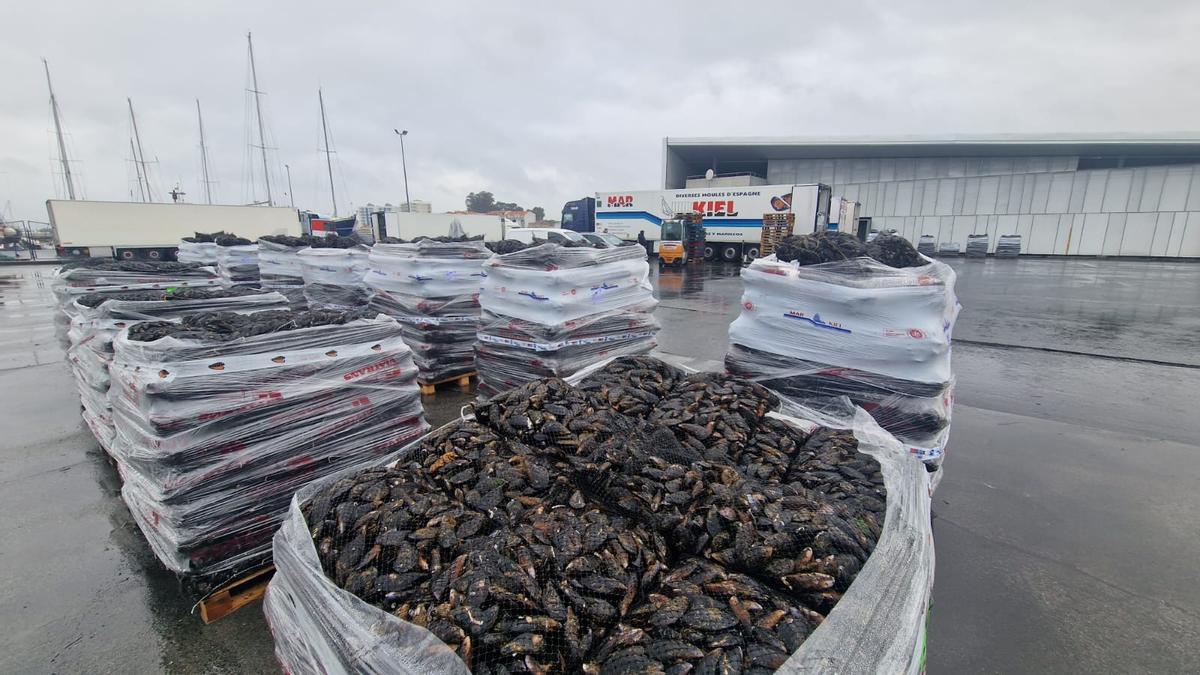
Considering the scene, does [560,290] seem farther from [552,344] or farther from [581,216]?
[581,216]

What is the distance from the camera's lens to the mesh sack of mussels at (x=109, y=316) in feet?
11.6

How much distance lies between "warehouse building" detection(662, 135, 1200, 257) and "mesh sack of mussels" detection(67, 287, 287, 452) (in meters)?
28.0

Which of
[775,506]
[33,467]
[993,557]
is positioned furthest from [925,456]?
[33,467]

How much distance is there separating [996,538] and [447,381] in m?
5.07

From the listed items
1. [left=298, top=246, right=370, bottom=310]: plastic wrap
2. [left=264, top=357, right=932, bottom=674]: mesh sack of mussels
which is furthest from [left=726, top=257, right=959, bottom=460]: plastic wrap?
[left=298, top=246, right=370, bottom=310]: plastic wrap

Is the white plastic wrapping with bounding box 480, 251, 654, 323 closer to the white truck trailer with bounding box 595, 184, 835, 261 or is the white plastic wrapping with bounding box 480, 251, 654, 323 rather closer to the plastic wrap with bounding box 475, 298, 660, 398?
the plastic wrap with bounding box 475, 298, 660, 398

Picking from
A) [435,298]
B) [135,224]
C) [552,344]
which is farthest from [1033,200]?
[135,224]

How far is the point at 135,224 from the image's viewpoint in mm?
18281

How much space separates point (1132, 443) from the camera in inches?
165

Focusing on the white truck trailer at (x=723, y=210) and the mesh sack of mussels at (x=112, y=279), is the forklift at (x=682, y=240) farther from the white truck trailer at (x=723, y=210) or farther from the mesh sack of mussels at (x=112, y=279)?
the mesh sack of mussels at (x=112, y=279)

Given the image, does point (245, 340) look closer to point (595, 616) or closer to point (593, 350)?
point (595, 616)

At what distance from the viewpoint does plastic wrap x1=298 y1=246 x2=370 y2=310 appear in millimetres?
6820

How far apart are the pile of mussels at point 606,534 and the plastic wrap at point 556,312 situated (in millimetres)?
2340

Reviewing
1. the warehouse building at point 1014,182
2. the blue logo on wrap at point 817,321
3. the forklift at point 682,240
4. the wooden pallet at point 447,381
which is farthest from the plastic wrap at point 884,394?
the warehouse building at point 1014,182
